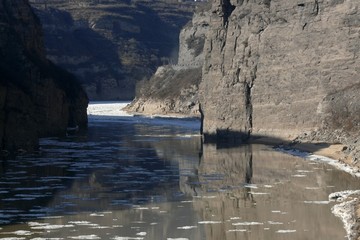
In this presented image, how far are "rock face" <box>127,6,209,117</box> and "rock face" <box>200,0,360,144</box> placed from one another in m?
44.5

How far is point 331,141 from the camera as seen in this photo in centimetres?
4631

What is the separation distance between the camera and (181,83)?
112 metres

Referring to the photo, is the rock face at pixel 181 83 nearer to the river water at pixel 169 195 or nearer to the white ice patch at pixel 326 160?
the white ice patch at pixel 326 160

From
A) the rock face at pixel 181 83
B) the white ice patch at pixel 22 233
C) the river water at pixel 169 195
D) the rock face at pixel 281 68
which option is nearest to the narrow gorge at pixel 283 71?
the rock face at pixel 281 68

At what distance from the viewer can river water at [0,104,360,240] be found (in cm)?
2131

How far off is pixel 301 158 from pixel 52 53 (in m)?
132

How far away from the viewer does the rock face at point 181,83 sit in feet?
350

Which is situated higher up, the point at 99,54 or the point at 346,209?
the point at 99,54

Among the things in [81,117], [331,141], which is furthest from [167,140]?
[81,117]

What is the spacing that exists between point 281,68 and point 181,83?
60673mm

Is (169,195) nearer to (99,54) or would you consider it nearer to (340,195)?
(340,195)

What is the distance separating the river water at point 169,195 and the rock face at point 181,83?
60.5 m

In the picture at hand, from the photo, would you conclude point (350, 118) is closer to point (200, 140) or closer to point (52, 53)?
point (200, 140)

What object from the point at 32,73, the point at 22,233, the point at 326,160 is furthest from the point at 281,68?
the point at 22,233
